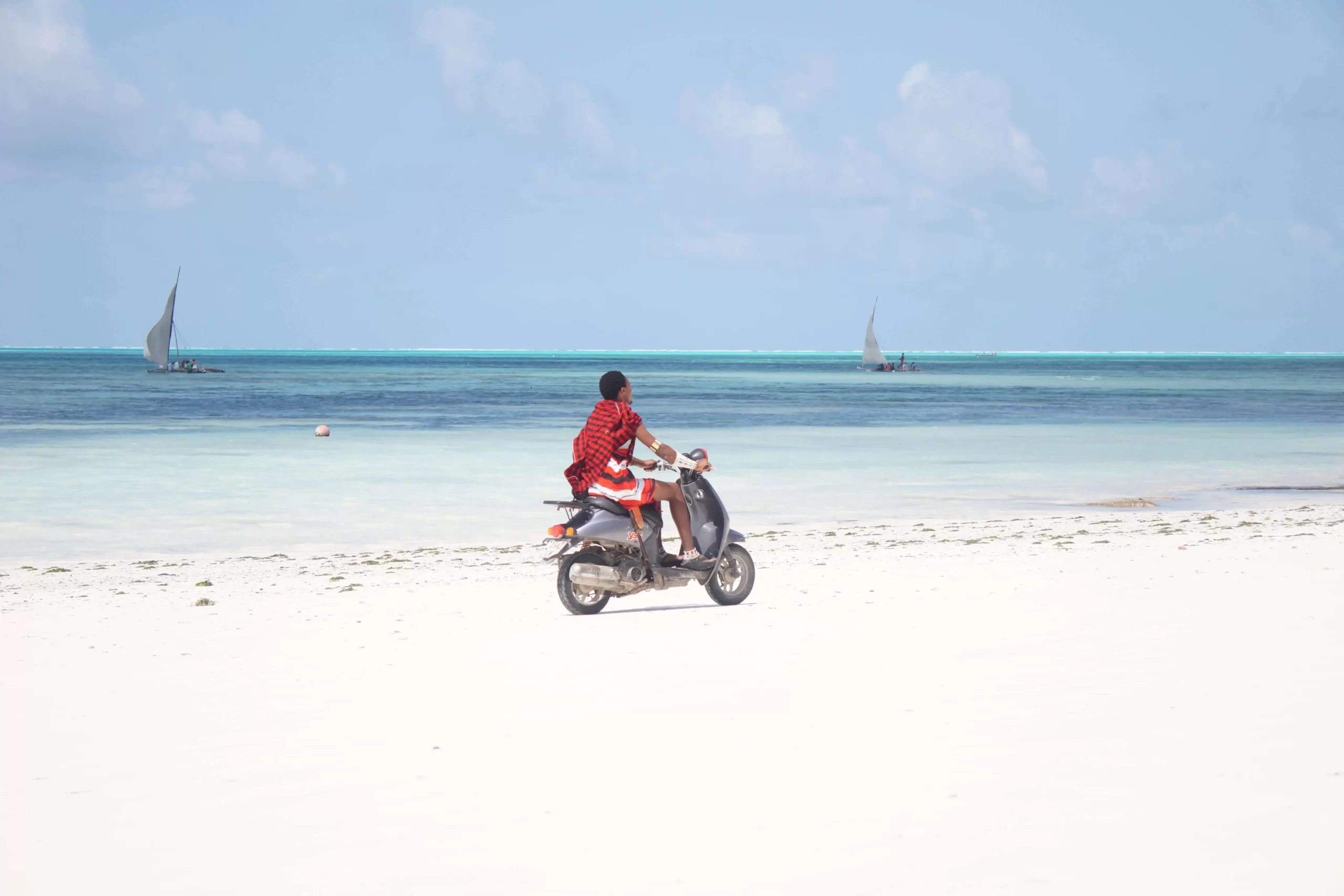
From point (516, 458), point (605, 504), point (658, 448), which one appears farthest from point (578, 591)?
point (516, 458)

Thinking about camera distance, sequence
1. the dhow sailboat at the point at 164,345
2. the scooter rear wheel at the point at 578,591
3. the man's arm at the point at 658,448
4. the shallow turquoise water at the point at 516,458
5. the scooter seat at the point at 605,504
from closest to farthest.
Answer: the man's arm at the point at 658,448 → the scooter seat at the point at 605,504 → the scooter rear wheel at the point at 578,591 → the shallow turquoise water at the point at 516,458 → the dhow sailboat at the point at 164,345

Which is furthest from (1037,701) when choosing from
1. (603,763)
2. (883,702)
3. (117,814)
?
(117,814)

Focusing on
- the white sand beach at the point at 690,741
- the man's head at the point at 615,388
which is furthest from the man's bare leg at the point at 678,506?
the man's head at the point at 615,388

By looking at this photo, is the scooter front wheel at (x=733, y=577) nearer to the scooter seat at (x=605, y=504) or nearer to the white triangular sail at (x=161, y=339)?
the scooter seat at (x=605, y=504)

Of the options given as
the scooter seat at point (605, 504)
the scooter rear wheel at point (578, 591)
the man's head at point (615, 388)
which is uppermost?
the man's head at point (615, 388)

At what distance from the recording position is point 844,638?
744 cm

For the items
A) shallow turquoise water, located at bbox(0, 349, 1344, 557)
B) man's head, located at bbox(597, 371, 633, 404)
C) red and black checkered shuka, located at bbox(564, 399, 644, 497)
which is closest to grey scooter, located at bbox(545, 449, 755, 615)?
red and black checkered shuka, located at bbox(564, 399, 644, 497)

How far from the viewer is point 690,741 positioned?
5.33 meters

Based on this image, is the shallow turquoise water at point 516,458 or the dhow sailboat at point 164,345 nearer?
the shallow turquoise water at point 516,458

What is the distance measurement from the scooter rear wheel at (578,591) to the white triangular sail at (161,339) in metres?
87.7

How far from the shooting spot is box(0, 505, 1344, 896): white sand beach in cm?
398

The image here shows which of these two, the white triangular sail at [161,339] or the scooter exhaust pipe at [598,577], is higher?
the white triangular sail at [161,339]

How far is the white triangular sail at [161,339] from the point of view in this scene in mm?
91750

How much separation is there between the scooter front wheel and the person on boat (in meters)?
0.69
